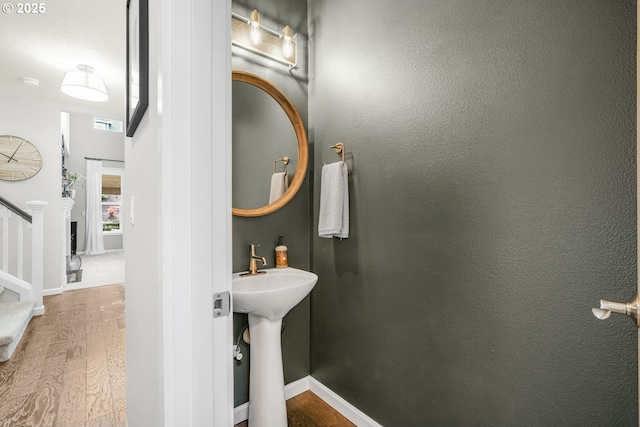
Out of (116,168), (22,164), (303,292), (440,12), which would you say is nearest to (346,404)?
(303,292)

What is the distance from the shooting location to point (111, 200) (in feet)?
26.1

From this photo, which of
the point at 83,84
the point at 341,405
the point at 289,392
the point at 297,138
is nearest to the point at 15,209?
the point at 83,84

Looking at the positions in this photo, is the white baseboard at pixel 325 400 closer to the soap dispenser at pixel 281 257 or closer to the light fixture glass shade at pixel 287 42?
the soap dispenser at pixel 281 257

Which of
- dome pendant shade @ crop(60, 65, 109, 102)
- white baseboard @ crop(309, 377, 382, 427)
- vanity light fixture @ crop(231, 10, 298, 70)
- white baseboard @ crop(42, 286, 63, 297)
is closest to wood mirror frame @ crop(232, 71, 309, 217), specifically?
vanity light fixture @ crop(231, 10, 298, 70)

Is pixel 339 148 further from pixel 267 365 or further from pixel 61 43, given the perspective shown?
pixel 61 43

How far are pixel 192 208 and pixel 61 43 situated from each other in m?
3.07

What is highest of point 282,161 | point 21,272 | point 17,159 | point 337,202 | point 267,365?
point 17,159

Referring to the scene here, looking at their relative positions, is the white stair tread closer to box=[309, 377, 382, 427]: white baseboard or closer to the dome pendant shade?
the dome pendant shade

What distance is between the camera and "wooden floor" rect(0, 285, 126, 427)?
171 centimetres

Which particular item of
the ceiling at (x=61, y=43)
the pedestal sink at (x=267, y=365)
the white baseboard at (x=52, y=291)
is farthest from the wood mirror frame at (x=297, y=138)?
the white baseboard at (x=52, y=291)

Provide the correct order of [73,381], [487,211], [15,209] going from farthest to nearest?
[15,209]
[73,381]
[487,211]

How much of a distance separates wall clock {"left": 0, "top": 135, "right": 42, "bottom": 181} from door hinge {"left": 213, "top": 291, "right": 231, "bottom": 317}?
15.2 feet

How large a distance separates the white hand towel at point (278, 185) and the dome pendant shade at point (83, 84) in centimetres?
243

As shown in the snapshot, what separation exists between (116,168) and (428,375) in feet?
27.2
